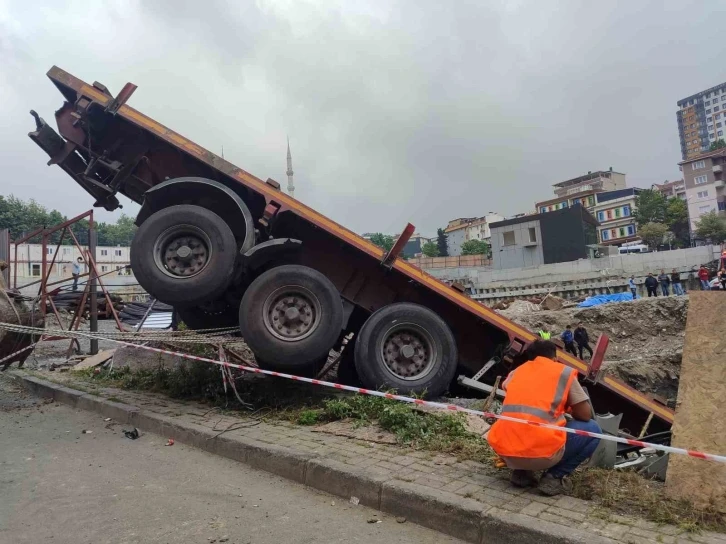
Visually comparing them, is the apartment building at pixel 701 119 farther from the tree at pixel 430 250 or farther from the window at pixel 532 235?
the window at pixel 532 235

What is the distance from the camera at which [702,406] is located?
3375mm

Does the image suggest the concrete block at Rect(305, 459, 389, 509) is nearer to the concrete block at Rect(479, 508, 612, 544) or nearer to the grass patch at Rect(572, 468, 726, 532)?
the concrete block at Rect(479, 508, 612, 544)

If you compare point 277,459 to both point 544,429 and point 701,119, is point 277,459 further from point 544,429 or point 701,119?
point 701,119

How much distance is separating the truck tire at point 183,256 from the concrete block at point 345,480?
226 centimetres

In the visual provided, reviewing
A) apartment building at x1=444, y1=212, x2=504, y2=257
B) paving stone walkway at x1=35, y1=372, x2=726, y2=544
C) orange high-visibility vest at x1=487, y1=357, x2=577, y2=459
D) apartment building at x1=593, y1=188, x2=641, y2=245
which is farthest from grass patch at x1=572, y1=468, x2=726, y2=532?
apartment building at x1=444, y1=212, x2=504, y2=257

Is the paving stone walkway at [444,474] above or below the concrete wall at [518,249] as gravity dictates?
below

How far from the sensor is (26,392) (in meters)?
8.18

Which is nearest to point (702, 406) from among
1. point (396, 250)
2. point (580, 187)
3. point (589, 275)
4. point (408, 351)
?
point (408, 351)

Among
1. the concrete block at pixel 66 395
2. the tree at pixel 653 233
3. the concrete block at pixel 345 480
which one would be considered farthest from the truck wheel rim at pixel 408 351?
the tree at pixel 653 233

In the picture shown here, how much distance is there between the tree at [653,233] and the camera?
62084 mm

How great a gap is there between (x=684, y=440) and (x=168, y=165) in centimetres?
546

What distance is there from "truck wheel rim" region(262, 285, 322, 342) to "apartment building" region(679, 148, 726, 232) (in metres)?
77.9

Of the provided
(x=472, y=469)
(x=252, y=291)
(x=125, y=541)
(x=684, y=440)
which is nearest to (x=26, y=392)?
(x=252, y=291)

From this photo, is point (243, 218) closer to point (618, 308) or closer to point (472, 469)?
point (472, 469)
